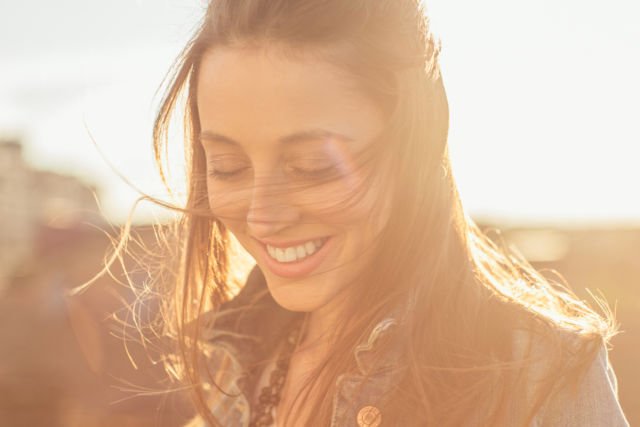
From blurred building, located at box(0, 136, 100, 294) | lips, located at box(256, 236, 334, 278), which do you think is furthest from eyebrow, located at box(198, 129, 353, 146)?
blurred building, located at box(0, 136, 100, 294)

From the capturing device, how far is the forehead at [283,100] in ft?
5.97

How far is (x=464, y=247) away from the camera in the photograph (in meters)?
2.04

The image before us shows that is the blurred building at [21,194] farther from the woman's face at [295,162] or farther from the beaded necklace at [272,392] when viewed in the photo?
the woman's face at [295,162]

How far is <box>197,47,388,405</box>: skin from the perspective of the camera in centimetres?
183

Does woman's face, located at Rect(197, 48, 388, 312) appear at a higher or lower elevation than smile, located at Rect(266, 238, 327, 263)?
higher

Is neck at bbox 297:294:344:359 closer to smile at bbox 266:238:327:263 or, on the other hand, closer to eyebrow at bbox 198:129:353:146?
smile at bbox 266:238:327:263

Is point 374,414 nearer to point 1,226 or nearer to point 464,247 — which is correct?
point 464,247

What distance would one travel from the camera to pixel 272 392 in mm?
2398

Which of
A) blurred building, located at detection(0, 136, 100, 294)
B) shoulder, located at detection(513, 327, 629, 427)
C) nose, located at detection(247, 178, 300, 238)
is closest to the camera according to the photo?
shoulder, located at detection(513, 327, 629, 427)

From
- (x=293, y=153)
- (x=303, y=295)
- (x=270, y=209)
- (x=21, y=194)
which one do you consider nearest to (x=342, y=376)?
(x=303, y=295)

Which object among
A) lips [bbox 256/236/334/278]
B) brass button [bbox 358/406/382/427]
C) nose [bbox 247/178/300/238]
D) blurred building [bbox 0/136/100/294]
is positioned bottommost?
brass button [bbox 358/406/382/427]

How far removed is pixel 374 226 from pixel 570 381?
547 mm

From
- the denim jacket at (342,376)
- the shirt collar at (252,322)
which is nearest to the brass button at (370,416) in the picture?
the denim jacket at (342,376)

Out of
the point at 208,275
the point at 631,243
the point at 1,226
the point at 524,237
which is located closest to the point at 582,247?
the point at 631,243
